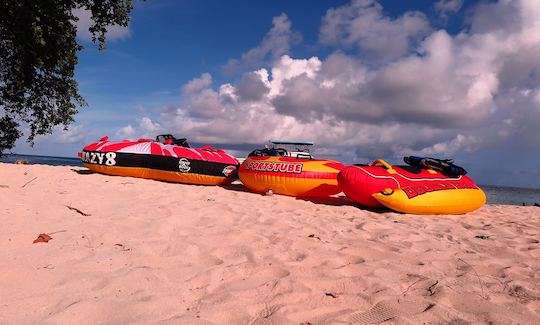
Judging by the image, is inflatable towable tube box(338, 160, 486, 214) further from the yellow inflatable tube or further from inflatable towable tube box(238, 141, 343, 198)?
inflatable towable tube box(238, 141, 343, 198)

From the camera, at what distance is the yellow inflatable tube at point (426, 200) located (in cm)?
621

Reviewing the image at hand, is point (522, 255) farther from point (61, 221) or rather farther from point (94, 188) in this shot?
point (94, 188)

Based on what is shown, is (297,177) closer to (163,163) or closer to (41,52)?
(163,163)

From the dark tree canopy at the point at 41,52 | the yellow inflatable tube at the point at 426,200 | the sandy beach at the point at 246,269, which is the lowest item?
the sandy beach at the point at 246,269

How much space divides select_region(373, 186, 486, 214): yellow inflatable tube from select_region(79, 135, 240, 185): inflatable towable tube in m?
4.49

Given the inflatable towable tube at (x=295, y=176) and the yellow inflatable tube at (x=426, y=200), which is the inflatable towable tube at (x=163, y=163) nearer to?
the inflatable towable tube at (x=295, y=176)

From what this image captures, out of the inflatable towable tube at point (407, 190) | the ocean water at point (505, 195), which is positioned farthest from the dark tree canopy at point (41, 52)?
the inflatable towable tube at point (407, 190)

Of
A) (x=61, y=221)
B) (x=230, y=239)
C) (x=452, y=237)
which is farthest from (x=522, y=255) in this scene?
(x=61, y=221)

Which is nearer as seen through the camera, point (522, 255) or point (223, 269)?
point (223, 269)

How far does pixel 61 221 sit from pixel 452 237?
4.97 metres

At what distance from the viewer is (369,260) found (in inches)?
124

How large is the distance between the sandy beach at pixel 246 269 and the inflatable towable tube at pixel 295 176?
2.57 meters

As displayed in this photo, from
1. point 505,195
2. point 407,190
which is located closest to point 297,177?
point 407,190

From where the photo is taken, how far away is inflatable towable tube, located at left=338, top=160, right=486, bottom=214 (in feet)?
20.5
